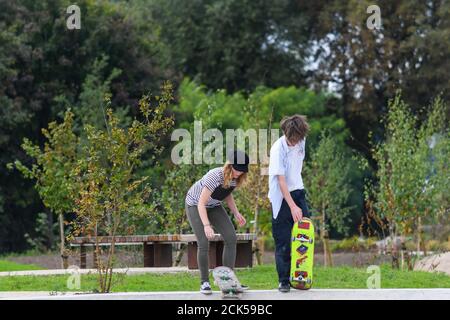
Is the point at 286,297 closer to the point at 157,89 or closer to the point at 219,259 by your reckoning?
the point at 219,259

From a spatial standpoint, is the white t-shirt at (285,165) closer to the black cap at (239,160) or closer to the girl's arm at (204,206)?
the black cap at (239,160)

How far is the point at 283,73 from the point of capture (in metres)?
43.2

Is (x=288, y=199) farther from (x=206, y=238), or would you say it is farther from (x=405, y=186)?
(x=405, y=186)

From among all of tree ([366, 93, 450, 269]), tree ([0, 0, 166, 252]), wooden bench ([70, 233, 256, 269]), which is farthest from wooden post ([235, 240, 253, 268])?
tree ([0, 0, 166, 252])

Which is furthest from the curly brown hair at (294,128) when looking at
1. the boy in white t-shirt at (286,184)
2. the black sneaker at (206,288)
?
the black sneaker at (206,288)

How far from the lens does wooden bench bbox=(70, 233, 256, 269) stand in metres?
16.7

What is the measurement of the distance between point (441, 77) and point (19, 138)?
55.8ft

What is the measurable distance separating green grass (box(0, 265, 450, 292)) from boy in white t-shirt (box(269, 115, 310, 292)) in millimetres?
1698

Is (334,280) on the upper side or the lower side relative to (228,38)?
lower

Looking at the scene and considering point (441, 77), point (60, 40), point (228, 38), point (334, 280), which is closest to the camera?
point (334, 280)

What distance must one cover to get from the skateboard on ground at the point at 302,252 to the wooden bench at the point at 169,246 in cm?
441

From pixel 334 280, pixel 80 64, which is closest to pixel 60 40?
pixel 80 64
